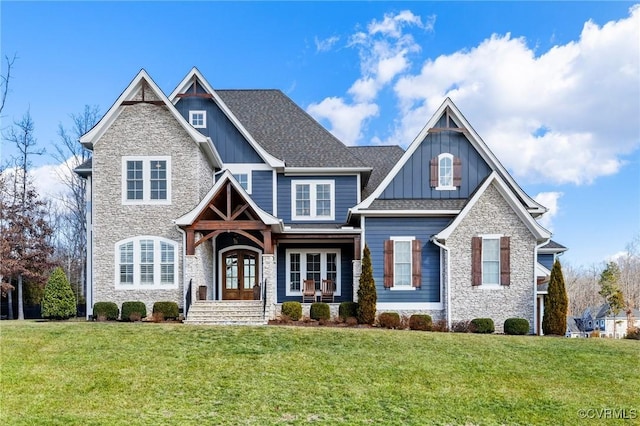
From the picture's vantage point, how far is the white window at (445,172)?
18.5 m

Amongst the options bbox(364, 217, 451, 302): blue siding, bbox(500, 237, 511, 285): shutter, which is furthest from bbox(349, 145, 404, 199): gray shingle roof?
bbox(500, 237, 511, 285): shutter

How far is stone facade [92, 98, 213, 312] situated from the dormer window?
881 centimetres

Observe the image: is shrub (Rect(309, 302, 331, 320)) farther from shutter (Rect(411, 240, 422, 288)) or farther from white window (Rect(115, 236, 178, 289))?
white window (Rect(115, 236, 178, 289))

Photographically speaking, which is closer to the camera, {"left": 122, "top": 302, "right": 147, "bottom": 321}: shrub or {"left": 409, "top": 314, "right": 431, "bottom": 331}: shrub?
{"left": 122, "top": 302, "right": 147, "bottom": 321}: shrub

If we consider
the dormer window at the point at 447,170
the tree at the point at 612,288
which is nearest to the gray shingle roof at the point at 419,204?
the dormer window at the point at 447,170

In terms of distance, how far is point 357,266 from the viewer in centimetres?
1792

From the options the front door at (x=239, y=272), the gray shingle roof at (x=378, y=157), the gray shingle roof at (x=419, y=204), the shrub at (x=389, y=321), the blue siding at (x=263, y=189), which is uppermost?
the gray shingle roof at (x=378, y=157)

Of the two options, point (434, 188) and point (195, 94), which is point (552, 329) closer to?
point (434, 188)

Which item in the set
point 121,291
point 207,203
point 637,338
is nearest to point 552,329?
point 637,338

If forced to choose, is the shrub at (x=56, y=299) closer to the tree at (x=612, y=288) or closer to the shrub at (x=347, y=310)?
the shrub at (x=347, y=310)

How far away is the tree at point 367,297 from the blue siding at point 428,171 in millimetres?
3130

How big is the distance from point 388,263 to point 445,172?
4.11 meters

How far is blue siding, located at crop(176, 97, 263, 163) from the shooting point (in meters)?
19.5

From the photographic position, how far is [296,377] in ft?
33.4
